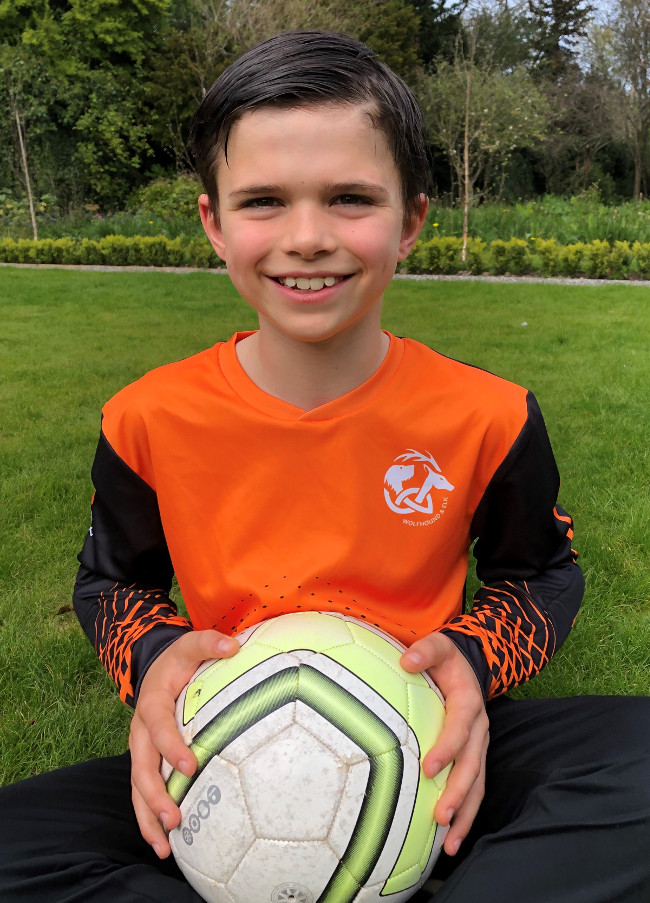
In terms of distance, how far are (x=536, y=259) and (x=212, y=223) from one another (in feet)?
34.6

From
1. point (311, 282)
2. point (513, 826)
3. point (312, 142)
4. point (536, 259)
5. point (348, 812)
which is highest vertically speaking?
point (312, 142)

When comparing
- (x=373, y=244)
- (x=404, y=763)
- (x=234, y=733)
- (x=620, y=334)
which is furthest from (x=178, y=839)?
(x=620, y=334)

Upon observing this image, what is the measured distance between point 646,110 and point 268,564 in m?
24.3

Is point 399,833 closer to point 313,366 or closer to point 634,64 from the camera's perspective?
point 313,366

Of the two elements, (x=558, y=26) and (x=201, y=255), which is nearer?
(x=201, y=255)

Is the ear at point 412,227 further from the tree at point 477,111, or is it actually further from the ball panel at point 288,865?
the tree at point 477,111

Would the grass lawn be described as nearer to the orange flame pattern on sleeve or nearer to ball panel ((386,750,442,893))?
the orange flame pattern on sleeve

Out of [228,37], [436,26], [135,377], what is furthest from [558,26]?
[135,377]

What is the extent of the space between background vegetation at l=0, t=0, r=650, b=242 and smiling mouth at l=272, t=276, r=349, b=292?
16218mm

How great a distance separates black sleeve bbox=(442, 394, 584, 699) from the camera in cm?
161

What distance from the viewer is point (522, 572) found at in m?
1.81

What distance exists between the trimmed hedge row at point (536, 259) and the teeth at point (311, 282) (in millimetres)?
10084

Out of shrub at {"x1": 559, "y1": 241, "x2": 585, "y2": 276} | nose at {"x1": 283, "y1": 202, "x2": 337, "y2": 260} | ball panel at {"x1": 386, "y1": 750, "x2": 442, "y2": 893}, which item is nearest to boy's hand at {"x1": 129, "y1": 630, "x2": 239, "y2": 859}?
ball panel at {"x1": 386, "y1": 750, "x2": 442, "y2": 893}

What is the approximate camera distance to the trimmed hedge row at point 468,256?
1077 centimetres
